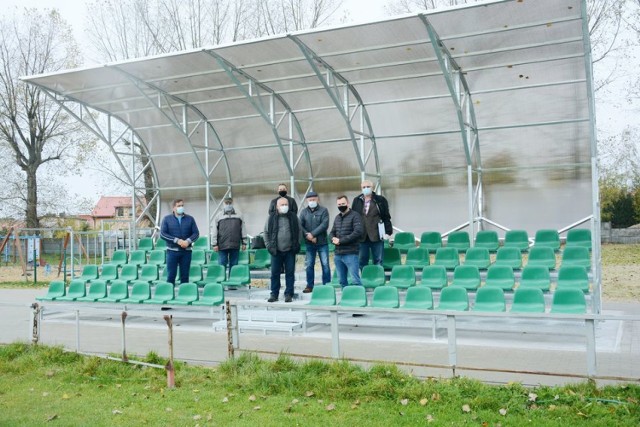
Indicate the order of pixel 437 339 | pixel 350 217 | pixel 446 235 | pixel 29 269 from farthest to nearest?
pixel 29 269, pixel 446 235, pixel 350 217, pixel 437 339

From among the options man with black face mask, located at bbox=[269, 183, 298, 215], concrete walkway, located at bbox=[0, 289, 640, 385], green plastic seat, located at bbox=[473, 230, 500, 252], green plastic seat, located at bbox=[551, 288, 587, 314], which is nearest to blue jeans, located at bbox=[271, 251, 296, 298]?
concrete walkway, located at bbox=[0, 289, 640, 385]

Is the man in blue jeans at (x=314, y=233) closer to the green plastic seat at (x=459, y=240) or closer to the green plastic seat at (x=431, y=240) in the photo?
the green plastic seat at (x=431, y=240)

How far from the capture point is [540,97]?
1340 centimetres

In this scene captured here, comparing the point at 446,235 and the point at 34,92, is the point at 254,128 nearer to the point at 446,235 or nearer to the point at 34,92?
the point at 446,235

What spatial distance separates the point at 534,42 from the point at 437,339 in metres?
6.05

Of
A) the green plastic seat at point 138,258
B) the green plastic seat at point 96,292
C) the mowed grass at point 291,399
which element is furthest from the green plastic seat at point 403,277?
the green plastic seat at point 138,258

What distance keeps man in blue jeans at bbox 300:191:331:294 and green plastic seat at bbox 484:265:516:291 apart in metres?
3.16

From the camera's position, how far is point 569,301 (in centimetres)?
856

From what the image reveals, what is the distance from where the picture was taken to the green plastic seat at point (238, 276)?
1251 cm

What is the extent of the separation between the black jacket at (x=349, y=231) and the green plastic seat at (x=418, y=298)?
1682mm

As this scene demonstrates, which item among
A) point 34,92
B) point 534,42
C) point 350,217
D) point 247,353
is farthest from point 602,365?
point 34,92

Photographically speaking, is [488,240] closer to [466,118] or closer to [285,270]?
[466,118]

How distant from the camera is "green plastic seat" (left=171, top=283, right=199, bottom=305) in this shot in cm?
1144

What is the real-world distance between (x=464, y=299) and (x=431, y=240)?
15.2 ft
